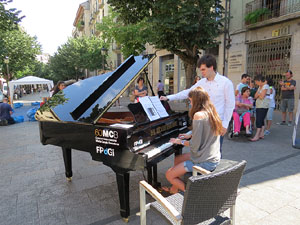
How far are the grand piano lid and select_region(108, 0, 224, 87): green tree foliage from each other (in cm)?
445

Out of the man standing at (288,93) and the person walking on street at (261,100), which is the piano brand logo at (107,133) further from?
the man standing at (288,93)

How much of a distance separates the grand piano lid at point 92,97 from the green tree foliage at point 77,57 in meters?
17.1

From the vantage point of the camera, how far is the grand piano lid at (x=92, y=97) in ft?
8.70

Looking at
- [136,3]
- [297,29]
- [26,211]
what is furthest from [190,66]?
[26,211]

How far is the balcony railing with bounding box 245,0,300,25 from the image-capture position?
9.40 metres

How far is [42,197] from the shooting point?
326cm

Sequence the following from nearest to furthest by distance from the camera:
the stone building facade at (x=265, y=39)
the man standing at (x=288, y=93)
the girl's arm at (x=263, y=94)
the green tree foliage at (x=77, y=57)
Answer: the girl's arm at (x=263, y=94) → the man standing at (x=288, y=93) → the stone building facade at (x=265, y=39) → the green tree foliage at (x=77, y=57)

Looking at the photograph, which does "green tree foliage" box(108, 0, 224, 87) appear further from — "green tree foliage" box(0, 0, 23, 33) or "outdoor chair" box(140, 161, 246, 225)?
"outdoor chair" box(140, 161, 246, 225)

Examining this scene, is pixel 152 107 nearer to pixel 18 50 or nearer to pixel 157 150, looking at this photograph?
pixel 157 150

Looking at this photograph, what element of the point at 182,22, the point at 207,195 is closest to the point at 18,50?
the point at 182,22

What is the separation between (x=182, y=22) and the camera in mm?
6961

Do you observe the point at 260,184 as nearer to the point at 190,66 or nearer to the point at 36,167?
the point at 36,167

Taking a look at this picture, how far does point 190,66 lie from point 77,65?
20.1 meters

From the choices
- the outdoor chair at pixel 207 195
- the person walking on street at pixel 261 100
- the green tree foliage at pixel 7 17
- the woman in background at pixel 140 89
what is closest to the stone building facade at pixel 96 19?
the green tree foliage at pixel 7 17
